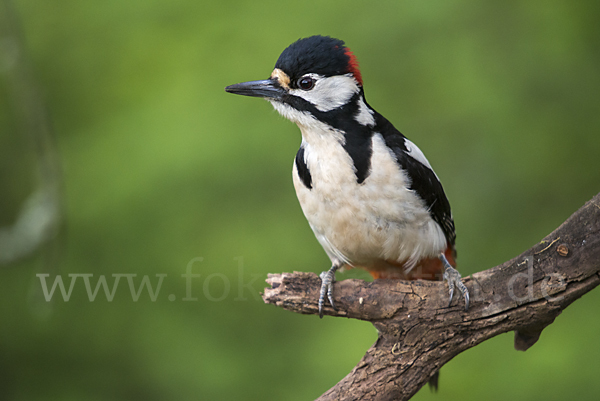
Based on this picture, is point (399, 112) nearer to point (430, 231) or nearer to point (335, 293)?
point (430, 231)

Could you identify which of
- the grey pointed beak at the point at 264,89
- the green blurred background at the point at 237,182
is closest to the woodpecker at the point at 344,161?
the grey pointed beak at the point at 264,89

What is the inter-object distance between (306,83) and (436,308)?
0.88 meters

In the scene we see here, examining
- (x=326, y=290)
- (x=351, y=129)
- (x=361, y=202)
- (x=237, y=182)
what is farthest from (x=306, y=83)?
(x=237, y=182)

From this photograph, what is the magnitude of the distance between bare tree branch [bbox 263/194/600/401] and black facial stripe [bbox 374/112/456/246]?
1.12 ft

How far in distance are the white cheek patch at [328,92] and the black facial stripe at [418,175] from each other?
0.56 feet

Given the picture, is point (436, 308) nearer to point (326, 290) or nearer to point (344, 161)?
point (326, 290)

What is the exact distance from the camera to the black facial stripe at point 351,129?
1.96 metres

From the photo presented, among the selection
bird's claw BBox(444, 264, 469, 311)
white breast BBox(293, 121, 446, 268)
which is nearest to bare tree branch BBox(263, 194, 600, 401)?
bird's claw BBox(444, 264, 469, 311)

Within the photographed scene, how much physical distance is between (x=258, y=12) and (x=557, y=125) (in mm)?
1892

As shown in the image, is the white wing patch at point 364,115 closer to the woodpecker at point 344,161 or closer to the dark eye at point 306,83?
the woodpecker at point 344,161

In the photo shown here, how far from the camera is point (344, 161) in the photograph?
1956 millimetres

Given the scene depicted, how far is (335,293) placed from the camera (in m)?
1.95

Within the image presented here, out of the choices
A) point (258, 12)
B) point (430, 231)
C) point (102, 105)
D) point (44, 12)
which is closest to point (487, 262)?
point (430, 231)

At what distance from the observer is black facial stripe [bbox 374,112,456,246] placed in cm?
203
